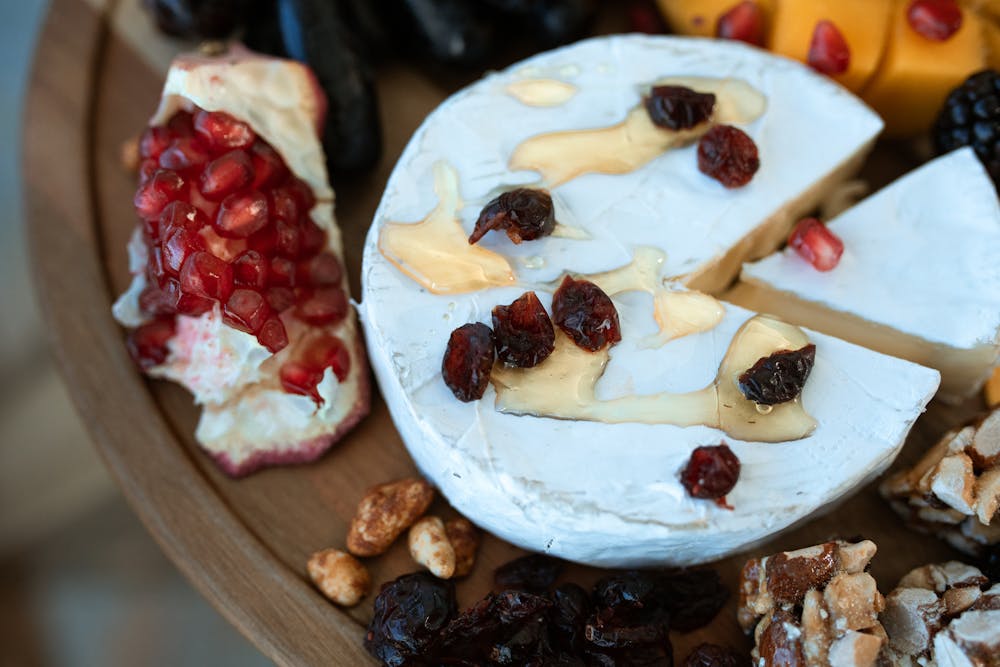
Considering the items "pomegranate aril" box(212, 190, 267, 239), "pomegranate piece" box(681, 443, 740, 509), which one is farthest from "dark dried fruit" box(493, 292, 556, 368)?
"pomegranate aril" box(212, 190, 267, 239)

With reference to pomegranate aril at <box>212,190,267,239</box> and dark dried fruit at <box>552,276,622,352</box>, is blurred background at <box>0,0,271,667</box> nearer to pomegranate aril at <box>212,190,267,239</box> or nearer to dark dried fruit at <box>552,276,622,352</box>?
A: pomegranate aril at <box>212,190,267,239</box>

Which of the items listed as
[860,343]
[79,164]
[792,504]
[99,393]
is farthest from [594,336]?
[79,164]

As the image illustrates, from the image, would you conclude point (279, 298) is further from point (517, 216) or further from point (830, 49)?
point (830, 49)

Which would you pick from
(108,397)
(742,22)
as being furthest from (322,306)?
(742,22)

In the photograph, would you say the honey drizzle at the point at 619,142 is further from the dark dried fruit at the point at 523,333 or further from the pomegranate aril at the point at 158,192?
the pomegranate aril at the point at 158,192

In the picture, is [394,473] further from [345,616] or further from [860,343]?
[860,343]

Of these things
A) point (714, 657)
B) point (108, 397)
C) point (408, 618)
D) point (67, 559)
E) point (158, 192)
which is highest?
point (158, 192)

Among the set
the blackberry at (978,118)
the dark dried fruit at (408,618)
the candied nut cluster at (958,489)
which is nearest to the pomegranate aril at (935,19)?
the blackberry at (978,118)
